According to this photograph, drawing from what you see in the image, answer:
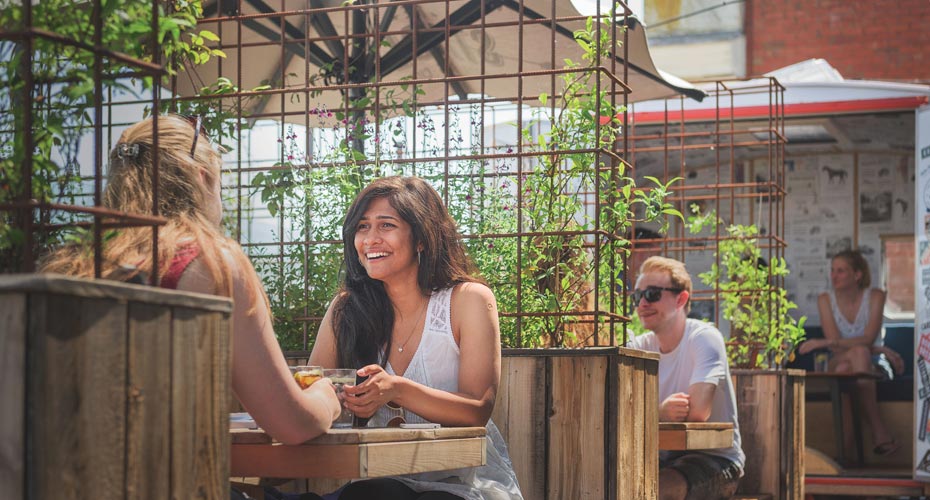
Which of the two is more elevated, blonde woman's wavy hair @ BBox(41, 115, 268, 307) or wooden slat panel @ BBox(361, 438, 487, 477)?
blonde woman's wavy hair @ BBox(41, 115, 268, 307)

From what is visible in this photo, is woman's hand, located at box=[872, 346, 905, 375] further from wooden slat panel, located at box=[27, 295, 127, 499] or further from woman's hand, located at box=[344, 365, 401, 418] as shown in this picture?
wooden slat panel, located at box=[27, 295, 127, 499]

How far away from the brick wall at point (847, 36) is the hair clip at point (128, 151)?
1254 centimetres

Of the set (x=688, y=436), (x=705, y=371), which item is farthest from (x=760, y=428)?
(x=688, y=436)

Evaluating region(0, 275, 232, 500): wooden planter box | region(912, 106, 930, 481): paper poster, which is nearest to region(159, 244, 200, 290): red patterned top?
region(0, 275, 232, 500): wooden planter box

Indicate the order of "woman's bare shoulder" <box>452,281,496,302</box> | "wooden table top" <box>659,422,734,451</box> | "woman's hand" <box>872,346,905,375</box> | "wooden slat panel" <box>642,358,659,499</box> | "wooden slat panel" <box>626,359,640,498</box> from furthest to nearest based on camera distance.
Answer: "woman's hand" <box>872,346,905,375</box> < "wooden table top" <box>659,422,734,451</box> < "wooden slat panel" <box>642,358,659,499</box> < "wooden slat panel" <box>626,359,640,498</box> < "woman's bare shoulder" <box>452,281,496,302</box>

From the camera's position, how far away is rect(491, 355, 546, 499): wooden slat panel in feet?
12.7

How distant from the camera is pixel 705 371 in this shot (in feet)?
17.5

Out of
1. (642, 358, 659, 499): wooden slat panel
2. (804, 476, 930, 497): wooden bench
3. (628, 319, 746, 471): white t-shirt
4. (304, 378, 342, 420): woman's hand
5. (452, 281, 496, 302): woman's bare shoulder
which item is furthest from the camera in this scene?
(804, 476, 930, 497): wooden bench

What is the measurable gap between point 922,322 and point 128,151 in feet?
19.7

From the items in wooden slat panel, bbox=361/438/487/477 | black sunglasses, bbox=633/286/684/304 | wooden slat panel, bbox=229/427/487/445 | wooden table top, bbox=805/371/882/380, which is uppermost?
black sunglasses, bbox=633/286/684/304

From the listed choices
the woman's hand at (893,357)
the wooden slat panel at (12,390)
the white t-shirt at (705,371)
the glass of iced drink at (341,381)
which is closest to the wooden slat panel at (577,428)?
the glass of iced drink at (341,381)

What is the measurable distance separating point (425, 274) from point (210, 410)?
1.56 meters

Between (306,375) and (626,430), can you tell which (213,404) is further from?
(626,430)

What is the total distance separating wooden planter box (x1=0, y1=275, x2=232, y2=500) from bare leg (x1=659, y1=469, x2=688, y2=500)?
318cm
